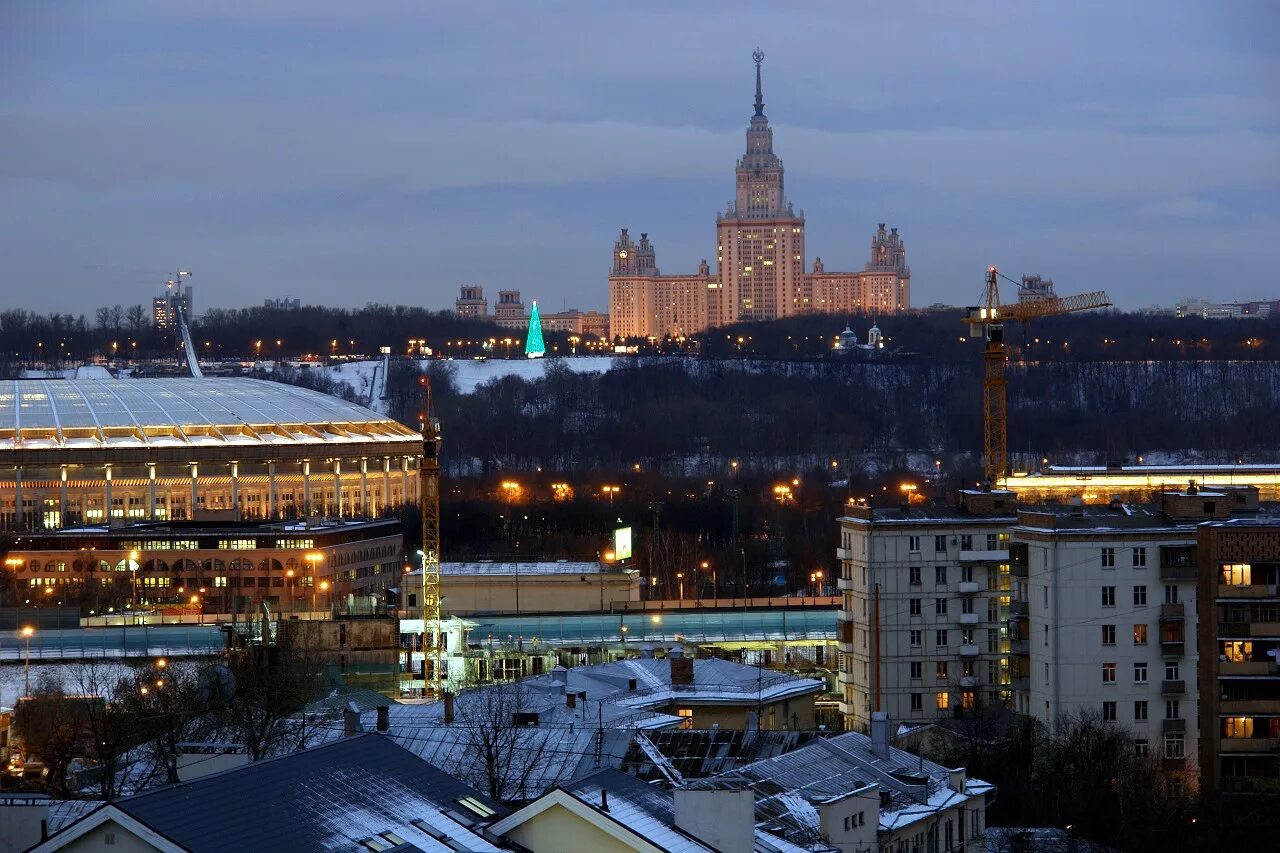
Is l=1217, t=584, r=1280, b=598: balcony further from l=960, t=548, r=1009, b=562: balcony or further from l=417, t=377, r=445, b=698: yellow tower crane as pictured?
l=417, t=377, r=445, b=698: yellow tower crane

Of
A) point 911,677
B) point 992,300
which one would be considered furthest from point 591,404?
point 911,677

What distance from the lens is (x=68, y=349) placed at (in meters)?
170

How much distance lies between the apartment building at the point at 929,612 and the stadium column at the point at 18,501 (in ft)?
177

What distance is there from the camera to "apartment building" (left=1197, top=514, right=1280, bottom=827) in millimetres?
36469

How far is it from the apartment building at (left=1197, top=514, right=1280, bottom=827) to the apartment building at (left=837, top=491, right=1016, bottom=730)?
6899mm

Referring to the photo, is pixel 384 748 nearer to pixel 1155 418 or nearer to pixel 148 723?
pixel 148 723

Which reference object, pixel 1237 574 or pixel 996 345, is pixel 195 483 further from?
pixel 1237 574

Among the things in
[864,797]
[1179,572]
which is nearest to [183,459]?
→ [1179,572]

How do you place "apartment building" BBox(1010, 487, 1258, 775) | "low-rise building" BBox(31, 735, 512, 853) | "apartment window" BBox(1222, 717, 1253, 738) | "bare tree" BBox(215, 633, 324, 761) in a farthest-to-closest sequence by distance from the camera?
1. "apartment building" BBox(1010, 487, 1258, 775)
2. "apartment window" BBox(1222, 717, 1253, 738)
3. "bare tree" BBox(215, 633, 324, 761)
4. "low-rise building" BBox(31, 735, 512, 853)

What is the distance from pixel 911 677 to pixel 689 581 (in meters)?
30.8

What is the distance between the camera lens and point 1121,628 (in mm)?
39250

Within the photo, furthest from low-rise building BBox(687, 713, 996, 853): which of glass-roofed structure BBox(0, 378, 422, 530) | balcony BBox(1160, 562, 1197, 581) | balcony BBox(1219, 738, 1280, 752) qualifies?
glass-roofed structure BBox(0, 378, 422, 530)

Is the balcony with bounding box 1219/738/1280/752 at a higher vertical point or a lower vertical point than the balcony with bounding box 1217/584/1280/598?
lower

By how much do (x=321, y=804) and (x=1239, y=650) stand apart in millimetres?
20577
